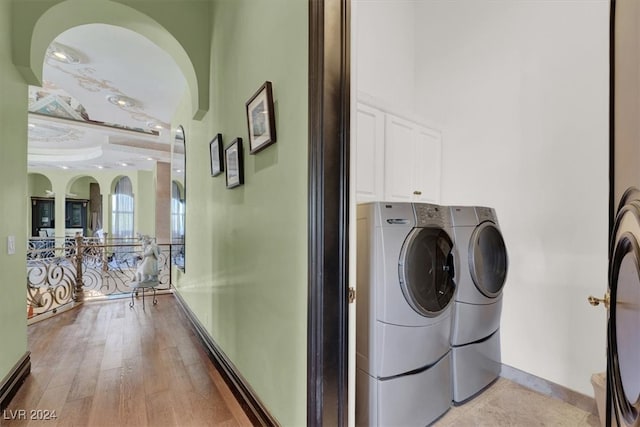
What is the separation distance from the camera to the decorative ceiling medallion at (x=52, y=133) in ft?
20.3

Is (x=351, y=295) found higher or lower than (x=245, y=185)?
lower

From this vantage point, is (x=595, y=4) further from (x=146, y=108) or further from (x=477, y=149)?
(x=146, y=108)

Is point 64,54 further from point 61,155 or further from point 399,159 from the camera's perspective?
point 61,155

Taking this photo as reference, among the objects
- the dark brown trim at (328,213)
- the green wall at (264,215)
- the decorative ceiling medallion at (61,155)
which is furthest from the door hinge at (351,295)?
the decorative ceiling medallion at (61,155)

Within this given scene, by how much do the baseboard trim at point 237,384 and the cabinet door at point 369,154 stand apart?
1472 millimetres

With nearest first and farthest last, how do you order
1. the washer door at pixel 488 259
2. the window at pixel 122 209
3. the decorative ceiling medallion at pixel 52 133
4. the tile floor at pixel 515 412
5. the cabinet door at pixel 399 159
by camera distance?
the tile floor at pixel 515 412 → the washer door at pixel 488 259 → the cabinet door at pixel 399 159 → the decorative ceiling medallion at pixel 52 133 → the window at pixel 122 209

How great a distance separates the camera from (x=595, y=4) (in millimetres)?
2178

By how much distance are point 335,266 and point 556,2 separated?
9.17 ft

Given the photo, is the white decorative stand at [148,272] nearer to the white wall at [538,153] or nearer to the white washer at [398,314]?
the white washer at [398,314]

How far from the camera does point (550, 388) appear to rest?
7.59 feet

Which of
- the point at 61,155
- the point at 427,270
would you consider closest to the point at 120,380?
the point at 427,270

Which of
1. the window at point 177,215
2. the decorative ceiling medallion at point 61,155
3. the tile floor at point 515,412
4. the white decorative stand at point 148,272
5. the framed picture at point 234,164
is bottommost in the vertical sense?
the tile floor at point 515,412

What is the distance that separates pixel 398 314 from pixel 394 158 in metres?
1.34

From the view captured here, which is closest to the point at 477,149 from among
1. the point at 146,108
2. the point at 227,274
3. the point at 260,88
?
the point at 260,88
